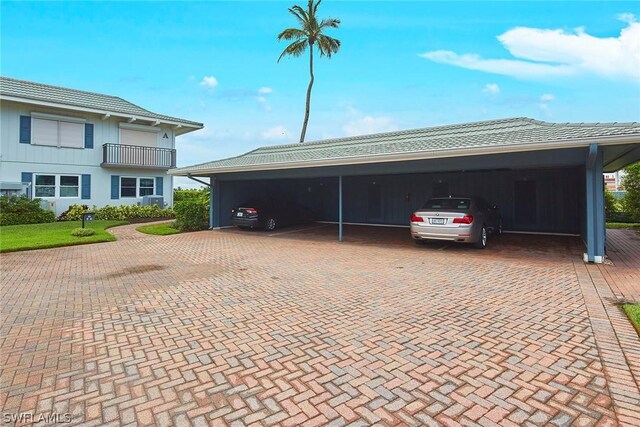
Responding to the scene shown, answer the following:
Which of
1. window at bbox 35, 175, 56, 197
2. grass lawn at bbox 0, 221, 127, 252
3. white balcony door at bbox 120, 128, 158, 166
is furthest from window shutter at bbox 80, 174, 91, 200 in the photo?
grass lawn at bbox 0, 221, 127, 252

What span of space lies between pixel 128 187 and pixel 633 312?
2216 cm

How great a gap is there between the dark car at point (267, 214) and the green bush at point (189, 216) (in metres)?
1.46

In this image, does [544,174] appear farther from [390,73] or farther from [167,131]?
[167,131]

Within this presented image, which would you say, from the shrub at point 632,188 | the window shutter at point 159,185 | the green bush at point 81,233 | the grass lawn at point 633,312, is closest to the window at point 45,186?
the window shutter at point 159,185

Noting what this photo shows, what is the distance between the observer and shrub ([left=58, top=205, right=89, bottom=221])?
17438 millimetres

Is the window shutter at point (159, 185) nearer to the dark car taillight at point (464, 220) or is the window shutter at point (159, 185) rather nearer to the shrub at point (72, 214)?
the shrub at point (72, 214)

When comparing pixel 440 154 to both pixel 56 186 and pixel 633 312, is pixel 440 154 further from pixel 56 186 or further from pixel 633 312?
pixel 56 186

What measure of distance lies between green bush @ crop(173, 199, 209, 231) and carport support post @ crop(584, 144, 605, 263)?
1343 centimetres

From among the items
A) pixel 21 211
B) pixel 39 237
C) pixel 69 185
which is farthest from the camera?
pixel 69 185

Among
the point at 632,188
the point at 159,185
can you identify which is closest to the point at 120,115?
the point at 159,185

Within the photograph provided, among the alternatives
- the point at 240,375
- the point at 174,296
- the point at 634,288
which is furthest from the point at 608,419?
the point at 174,296

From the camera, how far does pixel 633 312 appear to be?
440cm

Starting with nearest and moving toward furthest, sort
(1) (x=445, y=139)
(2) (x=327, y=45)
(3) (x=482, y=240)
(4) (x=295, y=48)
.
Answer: (3) (x=482, y=240)
(1) (x=445, y=139)
(4) (x=295, y=48)
(2) (x=327, y=45)

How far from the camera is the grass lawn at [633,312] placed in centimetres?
409
